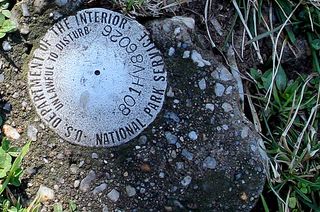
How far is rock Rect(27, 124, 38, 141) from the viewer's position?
5.54 feet

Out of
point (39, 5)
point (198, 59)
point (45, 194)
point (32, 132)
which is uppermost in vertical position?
point (39, 5)

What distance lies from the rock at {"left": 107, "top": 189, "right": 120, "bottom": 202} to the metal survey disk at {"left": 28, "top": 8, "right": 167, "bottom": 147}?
0.37ft

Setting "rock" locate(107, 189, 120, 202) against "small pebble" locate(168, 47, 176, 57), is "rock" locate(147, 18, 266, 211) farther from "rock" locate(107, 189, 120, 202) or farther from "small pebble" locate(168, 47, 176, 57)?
"rock" locate(107, 189, 120, 202)

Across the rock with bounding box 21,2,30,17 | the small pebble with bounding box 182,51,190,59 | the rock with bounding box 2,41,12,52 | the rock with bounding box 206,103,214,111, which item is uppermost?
the rock with bounding box 21,2,30,17

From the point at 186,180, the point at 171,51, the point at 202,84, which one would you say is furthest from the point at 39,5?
the point at 186,180

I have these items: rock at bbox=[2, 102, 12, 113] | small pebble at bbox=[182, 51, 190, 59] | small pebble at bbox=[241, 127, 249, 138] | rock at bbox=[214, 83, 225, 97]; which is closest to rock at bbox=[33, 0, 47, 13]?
rock at bbox=[2, 102, 12, 113]

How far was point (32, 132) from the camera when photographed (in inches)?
66.5

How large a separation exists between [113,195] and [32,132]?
0.83 ft

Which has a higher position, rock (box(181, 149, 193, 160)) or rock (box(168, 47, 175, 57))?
rock (box(168, 47, 175, 57))

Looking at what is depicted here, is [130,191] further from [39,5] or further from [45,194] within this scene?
[39,5]

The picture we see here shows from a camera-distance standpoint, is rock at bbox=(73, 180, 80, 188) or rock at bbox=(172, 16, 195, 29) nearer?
rock at bbox=(73, 180, 80, 188)

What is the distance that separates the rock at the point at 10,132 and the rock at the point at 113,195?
267mm

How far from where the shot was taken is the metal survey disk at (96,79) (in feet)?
5.50

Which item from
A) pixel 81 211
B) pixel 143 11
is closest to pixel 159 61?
pixel 143 11
